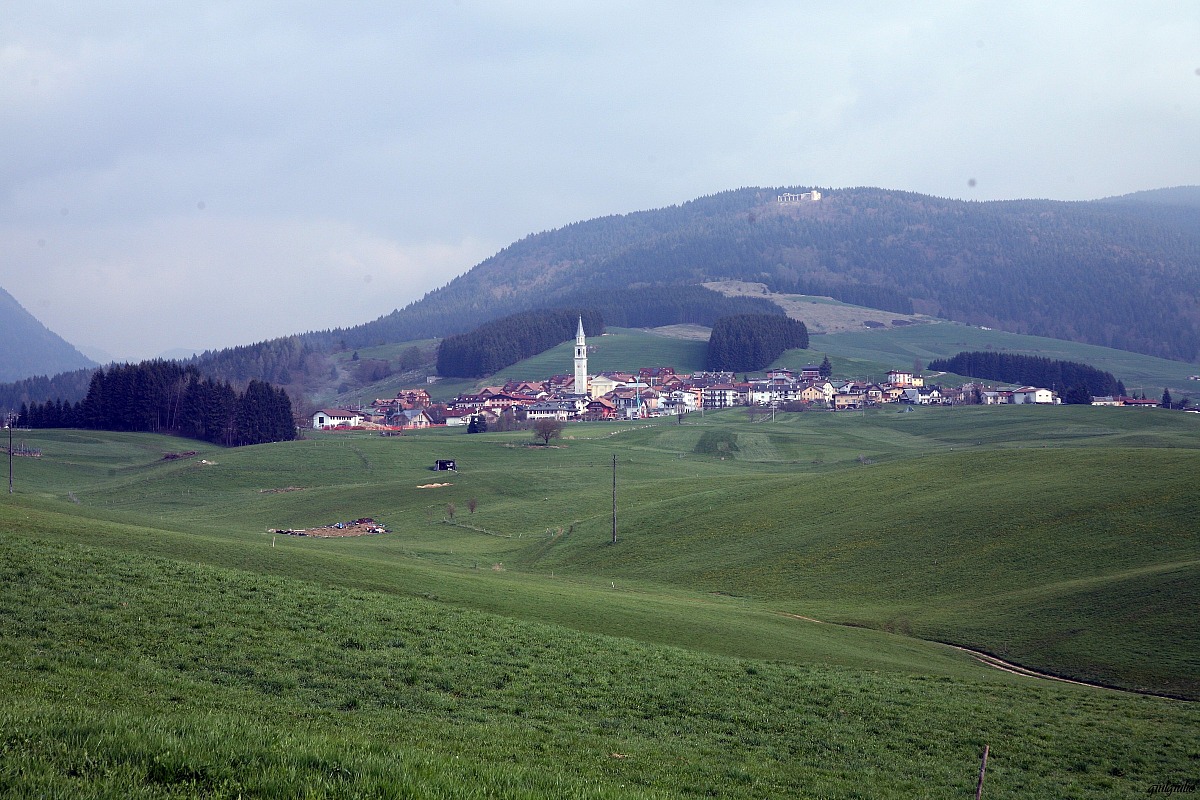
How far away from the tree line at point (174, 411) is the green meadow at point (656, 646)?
76.1 metres

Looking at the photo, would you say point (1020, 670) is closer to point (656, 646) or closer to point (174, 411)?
point (656, 646)

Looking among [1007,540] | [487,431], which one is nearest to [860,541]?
[1007,540]

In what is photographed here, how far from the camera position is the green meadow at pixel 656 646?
503 inches

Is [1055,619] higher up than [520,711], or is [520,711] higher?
[520,711]

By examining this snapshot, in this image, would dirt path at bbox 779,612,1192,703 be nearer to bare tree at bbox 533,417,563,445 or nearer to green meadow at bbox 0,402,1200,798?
green meadow at bbox 0,402,1200,798

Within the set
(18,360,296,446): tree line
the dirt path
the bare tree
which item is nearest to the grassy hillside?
the dirt path

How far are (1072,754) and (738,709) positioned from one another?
697cm

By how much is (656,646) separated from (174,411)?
150433mm

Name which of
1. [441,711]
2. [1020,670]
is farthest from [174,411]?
[441,711]

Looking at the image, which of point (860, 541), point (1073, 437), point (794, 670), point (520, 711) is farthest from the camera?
point (1073, 437)

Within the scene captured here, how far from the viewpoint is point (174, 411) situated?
16062 centimetres

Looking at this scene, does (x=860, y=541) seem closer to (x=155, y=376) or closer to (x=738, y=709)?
(x=738, y=709)

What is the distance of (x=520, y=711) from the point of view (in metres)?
19.6

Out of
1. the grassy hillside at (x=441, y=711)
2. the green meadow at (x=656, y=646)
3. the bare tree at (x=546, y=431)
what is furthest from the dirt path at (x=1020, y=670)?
the bare tree at (x=546, y=431)
